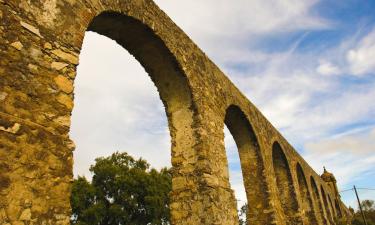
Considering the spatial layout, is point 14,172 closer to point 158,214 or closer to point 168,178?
point 158,214

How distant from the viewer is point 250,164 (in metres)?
9.29

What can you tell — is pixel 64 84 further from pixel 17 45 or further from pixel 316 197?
pixel 316 197

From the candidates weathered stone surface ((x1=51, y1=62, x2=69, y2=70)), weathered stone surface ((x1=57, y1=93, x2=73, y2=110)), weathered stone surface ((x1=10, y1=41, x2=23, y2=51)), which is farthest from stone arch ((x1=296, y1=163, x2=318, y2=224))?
weathered stone surface ((x1=10, y1=41, x2=23, y2=51))

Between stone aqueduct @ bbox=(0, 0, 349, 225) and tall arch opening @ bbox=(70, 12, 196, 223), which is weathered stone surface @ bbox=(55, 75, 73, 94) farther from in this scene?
tall arch opening @ bbox=(70, 12, 196, 223)

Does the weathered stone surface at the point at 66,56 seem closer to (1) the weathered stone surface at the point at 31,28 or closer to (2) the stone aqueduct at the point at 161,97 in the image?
(2) the stone aqueduct at the point at 161,97

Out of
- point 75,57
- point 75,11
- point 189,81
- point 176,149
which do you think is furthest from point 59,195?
point 189,81

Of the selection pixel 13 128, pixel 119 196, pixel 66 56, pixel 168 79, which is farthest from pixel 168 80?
pixel 119 196

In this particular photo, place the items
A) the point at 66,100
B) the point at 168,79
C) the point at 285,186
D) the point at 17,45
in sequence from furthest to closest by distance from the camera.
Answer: the point at 285,186, the point at 168,79, the point at 66,100, the point at 17,45

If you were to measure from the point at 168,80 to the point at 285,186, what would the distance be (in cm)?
729

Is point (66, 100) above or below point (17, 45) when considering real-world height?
below

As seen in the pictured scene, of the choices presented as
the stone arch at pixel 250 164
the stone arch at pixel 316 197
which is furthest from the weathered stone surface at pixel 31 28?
the stone arch at pixel 316 197

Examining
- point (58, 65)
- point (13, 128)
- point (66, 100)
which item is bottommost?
point (13, 128)

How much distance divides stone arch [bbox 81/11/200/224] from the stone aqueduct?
18mm

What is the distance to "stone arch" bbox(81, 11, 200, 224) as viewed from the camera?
17.9 feet
